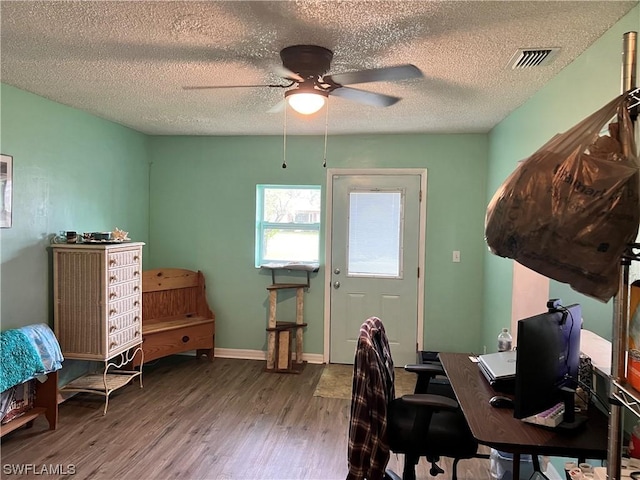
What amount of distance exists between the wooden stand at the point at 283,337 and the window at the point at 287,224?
1.18 ft

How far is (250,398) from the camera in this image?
3623 millimetres

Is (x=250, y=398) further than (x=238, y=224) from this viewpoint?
No

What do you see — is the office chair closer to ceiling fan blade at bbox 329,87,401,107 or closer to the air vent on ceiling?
ceiling fan blade at bbox 329,87,401,107

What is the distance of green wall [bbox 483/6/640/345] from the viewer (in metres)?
1.86

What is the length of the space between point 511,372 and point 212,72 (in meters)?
2.22

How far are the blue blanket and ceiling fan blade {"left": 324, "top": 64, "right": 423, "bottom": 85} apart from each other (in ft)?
8.04

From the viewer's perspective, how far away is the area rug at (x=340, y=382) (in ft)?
12.3

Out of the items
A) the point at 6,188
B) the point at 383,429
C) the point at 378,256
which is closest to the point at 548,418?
the point at 383,429

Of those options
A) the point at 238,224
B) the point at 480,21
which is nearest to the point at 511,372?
the point at 480,21

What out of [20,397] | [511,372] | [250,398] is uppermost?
[511,372]

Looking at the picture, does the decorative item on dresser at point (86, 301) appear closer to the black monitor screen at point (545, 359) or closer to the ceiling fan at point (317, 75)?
the ceiling fan at point (317, 75)

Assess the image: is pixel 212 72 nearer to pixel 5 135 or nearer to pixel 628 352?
pixel 5 135

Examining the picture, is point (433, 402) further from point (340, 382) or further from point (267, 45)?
point (340, 382)

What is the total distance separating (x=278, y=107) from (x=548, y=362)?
245 centimetres
